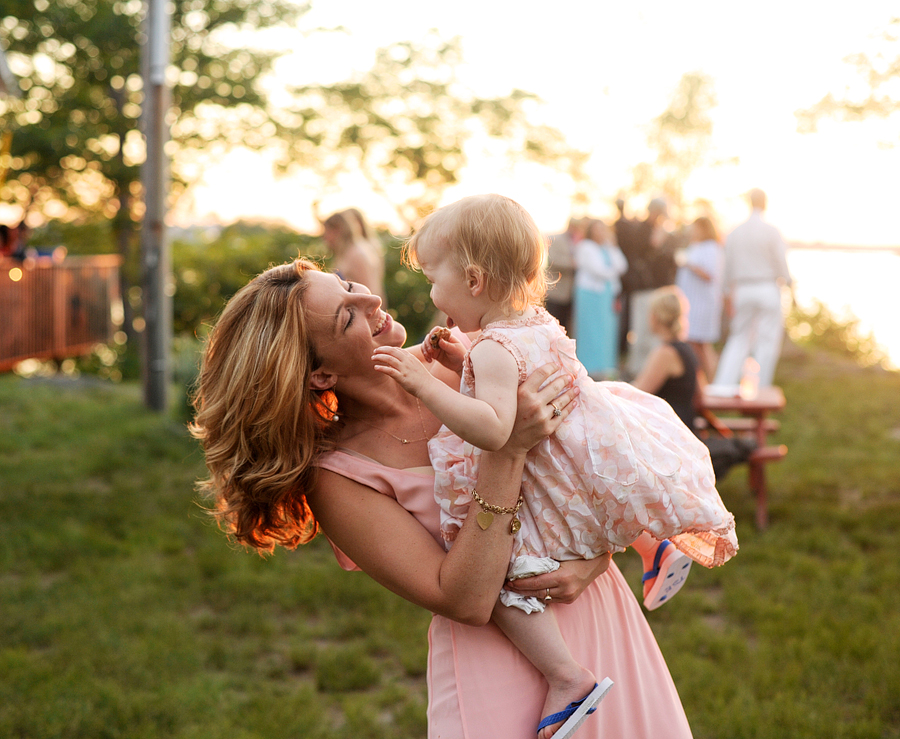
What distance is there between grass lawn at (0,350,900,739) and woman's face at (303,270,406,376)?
2241 millimetres

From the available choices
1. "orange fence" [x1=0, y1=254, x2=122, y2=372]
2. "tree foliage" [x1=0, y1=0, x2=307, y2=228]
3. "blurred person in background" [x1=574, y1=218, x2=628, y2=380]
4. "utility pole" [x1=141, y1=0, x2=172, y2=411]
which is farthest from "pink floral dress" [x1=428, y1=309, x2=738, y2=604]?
"tree foliage" [x1=0, y1=0, x2=307, y2=228]

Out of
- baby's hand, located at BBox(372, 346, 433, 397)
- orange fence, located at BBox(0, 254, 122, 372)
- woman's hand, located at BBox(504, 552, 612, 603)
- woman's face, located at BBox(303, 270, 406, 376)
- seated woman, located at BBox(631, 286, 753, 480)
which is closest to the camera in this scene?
baby's hand, located at BBox(372, 346, 433, 397)

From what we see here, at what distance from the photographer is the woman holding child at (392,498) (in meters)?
1.63

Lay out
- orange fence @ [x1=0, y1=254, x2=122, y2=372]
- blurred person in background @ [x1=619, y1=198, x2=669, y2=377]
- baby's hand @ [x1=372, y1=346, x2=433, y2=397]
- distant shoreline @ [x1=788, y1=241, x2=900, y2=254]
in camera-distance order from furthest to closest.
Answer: distant shoreline @ [x1=788, y1=241, x2=900, y2=254], orange fence @ [x1=0, y1=254, x2=122, y2=372], blurred person in background @ [x1=619, y1=198, x2=669, y2=377], baby's hand @ [x1=372, y1=346, x2=433, y2=397]

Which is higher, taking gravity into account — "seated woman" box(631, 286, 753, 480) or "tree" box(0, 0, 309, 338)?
"tree" box(0, 0, 309, 338)

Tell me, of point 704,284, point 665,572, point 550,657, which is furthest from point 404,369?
point 704,284

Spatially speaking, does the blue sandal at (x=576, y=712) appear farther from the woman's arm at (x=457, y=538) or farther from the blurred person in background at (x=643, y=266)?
the blurred person in background at (x=643, y=266)

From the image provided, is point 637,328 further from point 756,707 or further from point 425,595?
point 425,595

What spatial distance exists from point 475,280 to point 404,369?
0.25m

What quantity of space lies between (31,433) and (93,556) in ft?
11.4

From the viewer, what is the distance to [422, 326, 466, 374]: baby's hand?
1832 mm

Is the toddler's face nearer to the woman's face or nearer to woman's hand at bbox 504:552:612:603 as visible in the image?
the woman's face

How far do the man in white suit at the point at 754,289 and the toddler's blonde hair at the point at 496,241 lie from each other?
727cm

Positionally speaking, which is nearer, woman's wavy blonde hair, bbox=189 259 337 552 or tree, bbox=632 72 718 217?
woman's wavy blonde hair, bbox=189 259 337 552
